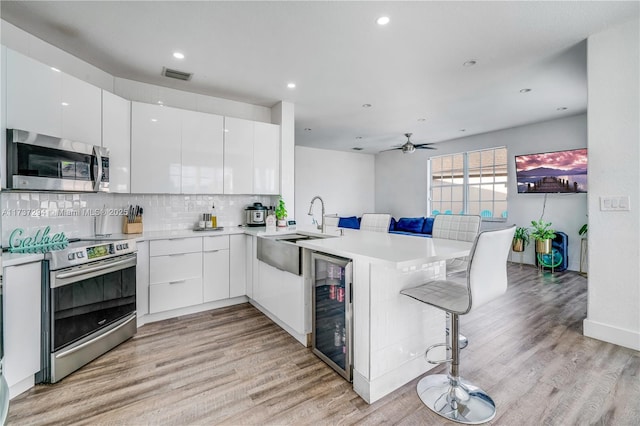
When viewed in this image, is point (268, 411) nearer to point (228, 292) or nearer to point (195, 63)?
point (228, 292)

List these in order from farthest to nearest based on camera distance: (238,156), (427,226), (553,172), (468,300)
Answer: (427,226)
(553,172)
(238,156)
(468,300)

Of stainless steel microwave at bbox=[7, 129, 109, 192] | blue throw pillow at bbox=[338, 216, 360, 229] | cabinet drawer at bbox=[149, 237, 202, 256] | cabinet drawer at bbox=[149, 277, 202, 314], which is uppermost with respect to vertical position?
stainless steel microwave at bbox=[7, 129, 109, 192]

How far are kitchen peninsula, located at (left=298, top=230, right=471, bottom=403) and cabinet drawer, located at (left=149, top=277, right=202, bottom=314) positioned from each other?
5.92 ft

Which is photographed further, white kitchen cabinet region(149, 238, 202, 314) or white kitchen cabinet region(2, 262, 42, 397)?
white kitchen cabinet region(149, 238, 202, 314)

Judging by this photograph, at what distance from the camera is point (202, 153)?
11.8 ft

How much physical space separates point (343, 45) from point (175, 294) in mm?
2968

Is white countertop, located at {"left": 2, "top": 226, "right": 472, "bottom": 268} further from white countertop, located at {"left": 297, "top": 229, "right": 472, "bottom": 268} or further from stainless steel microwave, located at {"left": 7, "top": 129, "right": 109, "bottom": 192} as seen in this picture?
stainless steel microwave, located at {"left": 7, "top": 129, "right": 109, "bottom": 192}

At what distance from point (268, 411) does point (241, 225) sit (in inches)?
107

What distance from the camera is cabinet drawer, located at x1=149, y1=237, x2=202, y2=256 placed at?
9.96 feet

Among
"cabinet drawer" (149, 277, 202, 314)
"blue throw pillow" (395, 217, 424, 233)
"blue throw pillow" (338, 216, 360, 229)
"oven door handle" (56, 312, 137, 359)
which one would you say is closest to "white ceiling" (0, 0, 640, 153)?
"cabinet drawer" (149, 277, 202, 314)

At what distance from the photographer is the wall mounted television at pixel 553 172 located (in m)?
5.07

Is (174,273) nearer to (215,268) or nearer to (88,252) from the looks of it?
(215,268)

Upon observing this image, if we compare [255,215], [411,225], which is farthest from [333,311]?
[411,225]

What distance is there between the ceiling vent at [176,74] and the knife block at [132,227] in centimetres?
164
